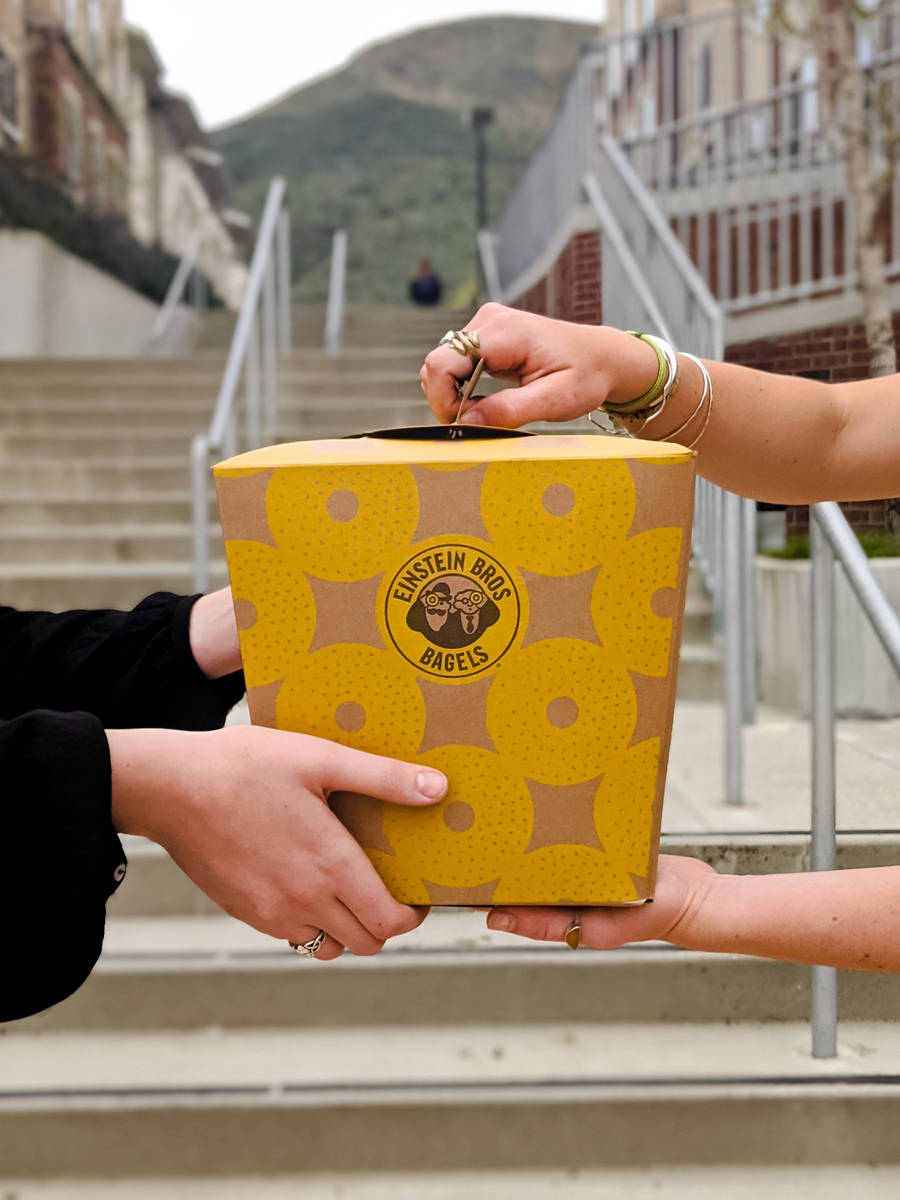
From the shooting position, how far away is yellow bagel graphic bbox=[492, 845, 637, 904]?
2.30ft

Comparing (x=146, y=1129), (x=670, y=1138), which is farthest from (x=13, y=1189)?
(x=670, y=1138)

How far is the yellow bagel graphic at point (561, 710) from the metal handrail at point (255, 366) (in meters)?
2.25

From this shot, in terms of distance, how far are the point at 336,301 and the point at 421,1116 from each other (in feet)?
14.3

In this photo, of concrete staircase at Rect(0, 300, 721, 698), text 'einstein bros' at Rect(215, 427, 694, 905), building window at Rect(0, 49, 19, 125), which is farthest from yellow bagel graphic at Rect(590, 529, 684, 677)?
building window at Rect(0, 49, 19, 125)

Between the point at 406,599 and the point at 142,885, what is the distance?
5.40ft

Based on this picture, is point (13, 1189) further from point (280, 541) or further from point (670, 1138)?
point (280, 541)

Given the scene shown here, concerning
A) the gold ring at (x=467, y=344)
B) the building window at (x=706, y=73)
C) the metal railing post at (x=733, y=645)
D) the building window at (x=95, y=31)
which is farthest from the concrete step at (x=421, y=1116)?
the building window at (x=95, y=31)

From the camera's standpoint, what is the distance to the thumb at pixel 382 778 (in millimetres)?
668

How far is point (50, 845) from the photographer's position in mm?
678

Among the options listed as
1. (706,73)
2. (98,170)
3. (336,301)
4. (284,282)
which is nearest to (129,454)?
(284,282)

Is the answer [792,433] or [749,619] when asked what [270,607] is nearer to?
[792,433]

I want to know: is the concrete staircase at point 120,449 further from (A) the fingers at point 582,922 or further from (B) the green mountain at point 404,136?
(B) the green mountain at point 404,136

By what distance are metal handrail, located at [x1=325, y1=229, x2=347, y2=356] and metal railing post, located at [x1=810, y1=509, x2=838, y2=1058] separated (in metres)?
2.85

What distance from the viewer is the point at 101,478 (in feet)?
14.5
